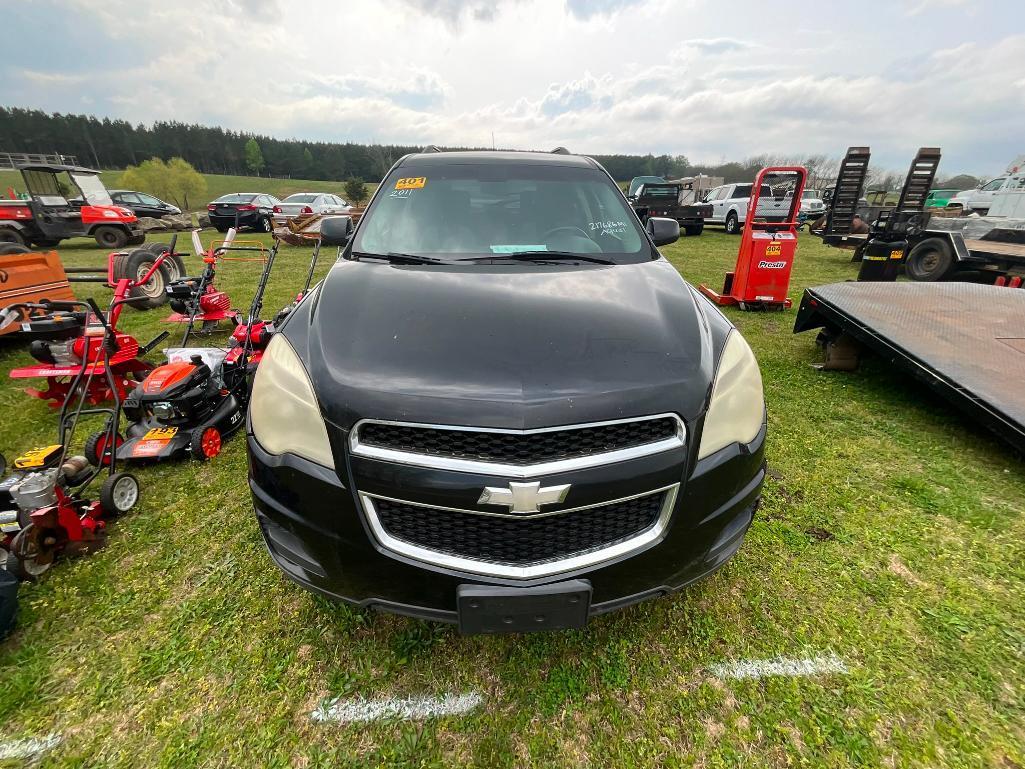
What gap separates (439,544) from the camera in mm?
1472

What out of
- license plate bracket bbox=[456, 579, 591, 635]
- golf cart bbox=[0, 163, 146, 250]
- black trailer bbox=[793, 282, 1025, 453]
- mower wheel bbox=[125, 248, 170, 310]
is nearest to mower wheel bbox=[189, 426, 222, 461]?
license plate bracket bbox=[456, 579, 591, 635]

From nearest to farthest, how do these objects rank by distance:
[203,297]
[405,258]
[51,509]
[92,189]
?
[51,509] → [405,258] → [203,297] → [92,189]

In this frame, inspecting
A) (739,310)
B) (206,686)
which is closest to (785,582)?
(206,686)

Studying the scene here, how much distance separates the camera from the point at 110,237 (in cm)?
1362

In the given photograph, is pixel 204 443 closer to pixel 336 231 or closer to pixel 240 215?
pixel 336 231

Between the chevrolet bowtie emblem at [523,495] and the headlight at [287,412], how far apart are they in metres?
0.51

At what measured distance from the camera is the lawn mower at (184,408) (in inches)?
117

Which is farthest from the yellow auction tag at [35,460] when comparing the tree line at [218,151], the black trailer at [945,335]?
the tree line at [218,151]

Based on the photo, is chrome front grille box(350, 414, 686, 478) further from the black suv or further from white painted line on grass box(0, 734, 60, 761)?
white painted line on grass box(0, 734, 60, 761)

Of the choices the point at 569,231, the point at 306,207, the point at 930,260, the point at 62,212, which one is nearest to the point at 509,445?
the point at 569,231

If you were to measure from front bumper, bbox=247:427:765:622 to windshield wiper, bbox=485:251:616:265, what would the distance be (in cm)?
116

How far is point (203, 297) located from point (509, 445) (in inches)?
221

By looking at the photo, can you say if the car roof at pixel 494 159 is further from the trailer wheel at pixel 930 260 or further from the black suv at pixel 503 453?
the trailer wheel at pixel 930 260

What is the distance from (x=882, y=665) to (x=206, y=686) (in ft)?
8.56
